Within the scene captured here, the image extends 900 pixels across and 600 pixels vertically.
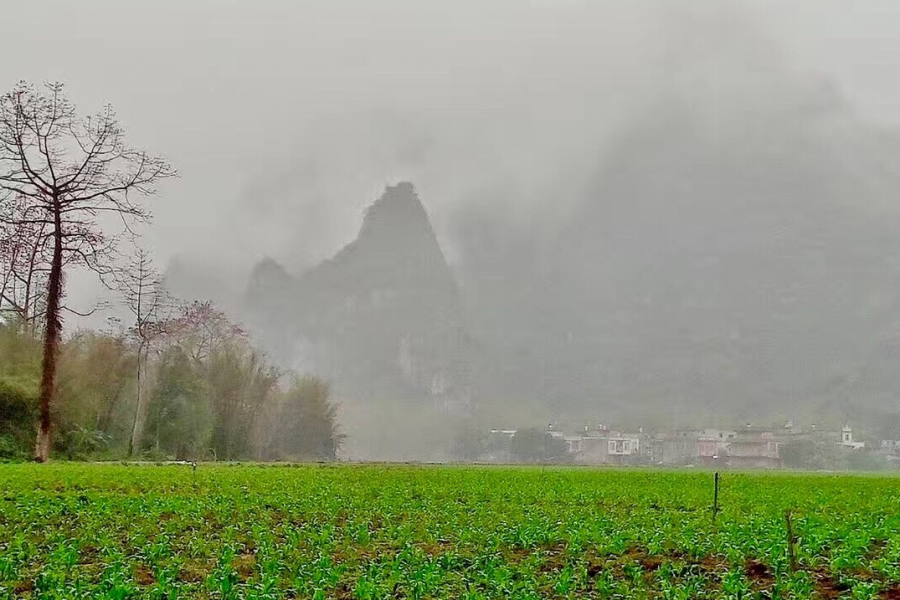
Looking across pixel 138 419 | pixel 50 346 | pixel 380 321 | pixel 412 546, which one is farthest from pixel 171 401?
pixel 380 321

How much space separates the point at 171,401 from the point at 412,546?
135 ft

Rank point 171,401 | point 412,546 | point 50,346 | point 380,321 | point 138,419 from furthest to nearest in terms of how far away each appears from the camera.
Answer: point 380,321 → point 171,401 → point 138,419 → point 50,346 → point 412,546

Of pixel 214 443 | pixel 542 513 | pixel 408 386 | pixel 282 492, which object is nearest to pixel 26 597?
pixel 542 513

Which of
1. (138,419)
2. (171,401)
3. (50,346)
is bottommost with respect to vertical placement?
(138,419)

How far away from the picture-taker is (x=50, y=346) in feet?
102

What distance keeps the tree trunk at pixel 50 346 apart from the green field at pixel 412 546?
11054mm

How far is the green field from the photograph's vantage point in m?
9.09

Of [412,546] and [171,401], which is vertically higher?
[171,401]

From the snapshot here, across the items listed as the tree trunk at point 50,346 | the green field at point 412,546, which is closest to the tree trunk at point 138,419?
the tree trunk at point 50,346

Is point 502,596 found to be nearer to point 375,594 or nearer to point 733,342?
point 375,594

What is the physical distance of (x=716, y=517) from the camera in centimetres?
1658

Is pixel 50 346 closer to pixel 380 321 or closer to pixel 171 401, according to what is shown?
pixel 171 401

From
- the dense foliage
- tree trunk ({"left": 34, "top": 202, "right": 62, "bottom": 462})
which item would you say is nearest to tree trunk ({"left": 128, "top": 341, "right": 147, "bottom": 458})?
the dense foliage

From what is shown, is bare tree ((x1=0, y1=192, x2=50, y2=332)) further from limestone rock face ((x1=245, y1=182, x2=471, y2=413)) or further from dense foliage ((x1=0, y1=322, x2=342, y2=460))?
limestone rock face ((x1=245, y1=182, x2=471, y2=413))
